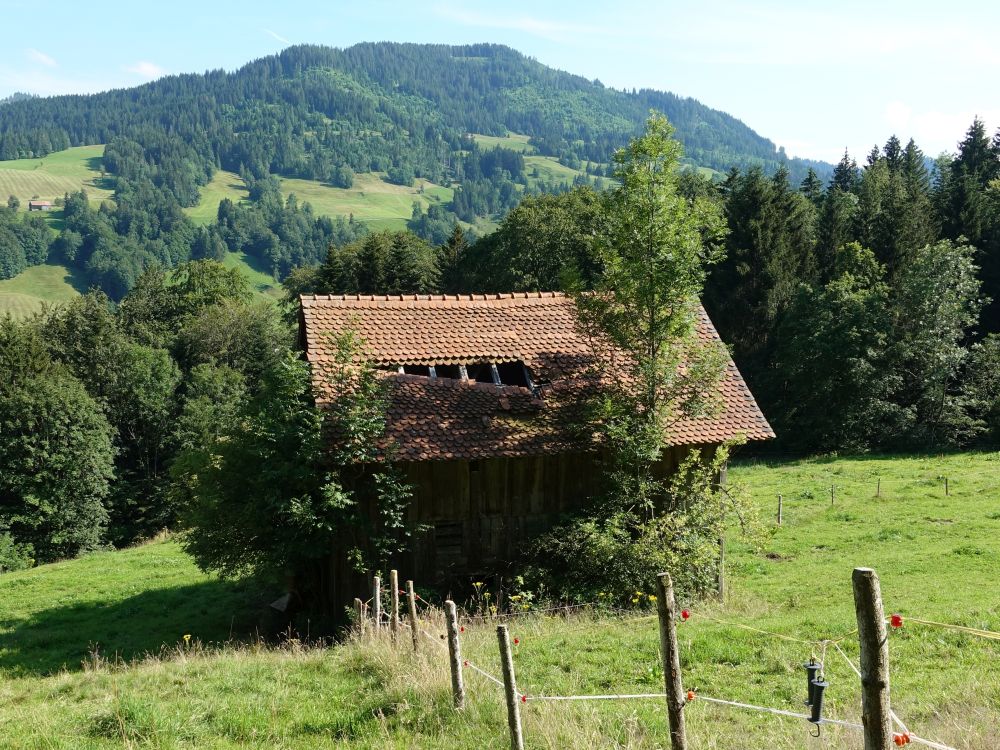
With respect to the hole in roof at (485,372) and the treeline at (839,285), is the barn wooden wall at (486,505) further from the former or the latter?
the treeline at (839,285)

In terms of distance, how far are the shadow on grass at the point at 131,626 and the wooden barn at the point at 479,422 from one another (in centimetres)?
530

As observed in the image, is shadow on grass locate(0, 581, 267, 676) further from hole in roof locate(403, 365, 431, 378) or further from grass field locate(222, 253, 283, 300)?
grass field locate(222, 253, 283, 300)

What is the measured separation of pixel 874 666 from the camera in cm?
491

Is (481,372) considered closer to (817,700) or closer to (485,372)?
(485,372)

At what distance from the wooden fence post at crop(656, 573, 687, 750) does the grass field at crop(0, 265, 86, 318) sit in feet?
487

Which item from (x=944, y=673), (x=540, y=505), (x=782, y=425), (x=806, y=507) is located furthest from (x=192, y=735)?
(x=782, y=425)

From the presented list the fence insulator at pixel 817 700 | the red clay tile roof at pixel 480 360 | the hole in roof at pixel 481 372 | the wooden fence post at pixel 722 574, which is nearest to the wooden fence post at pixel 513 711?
the fence insulator at pixel 817 700

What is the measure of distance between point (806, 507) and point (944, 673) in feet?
61.1

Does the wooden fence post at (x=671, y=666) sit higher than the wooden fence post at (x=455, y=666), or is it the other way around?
the wooden fence post at (x=671, y=666)

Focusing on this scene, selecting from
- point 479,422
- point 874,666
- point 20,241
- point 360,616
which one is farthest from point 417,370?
point 20,241

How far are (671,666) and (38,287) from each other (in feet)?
568

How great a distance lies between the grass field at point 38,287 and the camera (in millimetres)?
139250

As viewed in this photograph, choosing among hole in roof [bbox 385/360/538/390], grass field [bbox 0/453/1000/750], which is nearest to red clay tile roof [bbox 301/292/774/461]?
hole in roof [bbox 385/360/538/390]

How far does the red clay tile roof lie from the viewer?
18.6 meters
